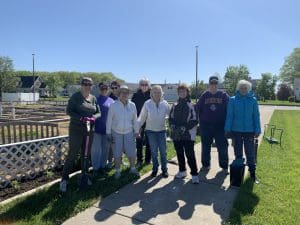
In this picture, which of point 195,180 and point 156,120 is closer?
point 195,180

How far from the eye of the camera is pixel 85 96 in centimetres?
550

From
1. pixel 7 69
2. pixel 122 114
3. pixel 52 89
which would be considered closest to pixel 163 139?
pixel 122 114

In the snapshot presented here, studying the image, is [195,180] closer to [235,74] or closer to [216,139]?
[216,139]

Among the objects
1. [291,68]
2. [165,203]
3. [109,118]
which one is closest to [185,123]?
[109,118]

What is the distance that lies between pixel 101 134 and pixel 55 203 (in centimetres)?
195

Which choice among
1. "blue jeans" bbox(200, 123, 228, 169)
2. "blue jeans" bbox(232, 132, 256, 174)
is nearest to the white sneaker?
"blue jeans" bbox(200, 123, 228, 169)

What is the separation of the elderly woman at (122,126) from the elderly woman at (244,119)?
69.0 inches

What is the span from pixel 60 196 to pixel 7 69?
61.5m

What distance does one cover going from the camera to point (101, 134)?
257 inches

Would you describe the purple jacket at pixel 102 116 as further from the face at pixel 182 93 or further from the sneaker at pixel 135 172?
the face at pixel 182 93

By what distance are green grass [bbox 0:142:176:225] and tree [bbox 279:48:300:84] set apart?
79.2 m

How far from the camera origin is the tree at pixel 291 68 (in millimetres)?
77625

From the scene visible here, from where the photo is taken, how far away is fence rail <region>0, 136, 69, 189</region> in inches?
231

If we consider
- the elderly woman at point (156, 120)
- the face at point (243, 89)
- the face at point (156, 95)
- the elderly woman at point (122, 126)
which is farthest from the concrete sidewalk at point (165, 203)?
the face at point (243, 89)
